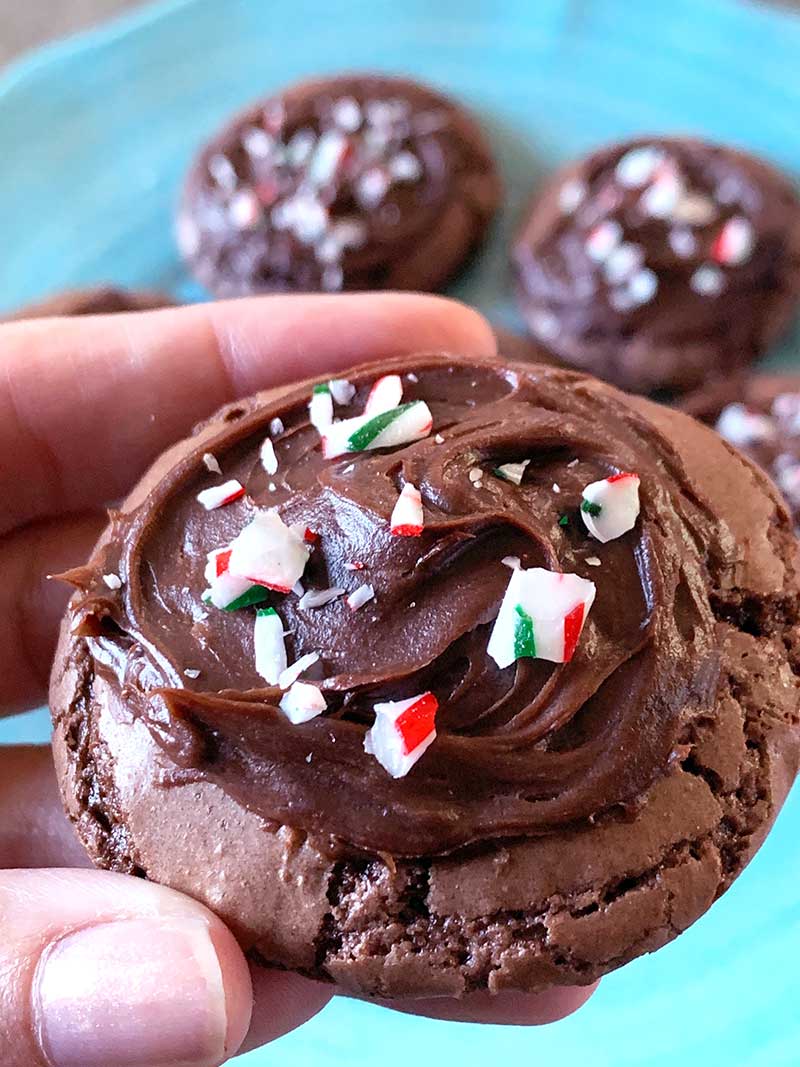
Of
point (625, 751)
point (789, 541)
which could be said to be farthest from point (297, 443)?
point (789, 541)

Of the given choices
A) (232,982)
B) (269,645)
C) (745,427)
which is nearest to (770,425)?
(745,427)

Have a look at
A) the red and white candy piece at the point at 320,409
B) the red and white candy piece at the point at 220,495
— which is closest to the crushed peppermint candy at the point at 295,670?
the red and white candy piece at the point at 220,495

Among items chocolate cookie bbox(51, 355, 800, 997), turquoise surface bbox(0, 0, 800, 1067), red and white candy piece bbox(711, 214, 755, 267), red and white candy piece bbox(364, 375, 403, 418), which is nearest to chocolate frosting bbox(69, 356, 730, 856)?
chocolate cookie bbox(51, 355, 800, 997)

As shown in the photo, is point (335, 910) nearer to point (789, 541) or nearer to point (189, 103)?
point (789, 541)

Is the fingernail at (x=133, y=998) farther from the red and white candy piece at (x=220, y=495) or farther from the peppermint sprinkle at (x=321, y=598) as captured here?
the red and white candy piece at (x=220, y=495)

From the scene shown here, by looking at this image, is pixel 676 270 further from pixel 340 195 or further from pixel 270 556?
pixel 270 556
